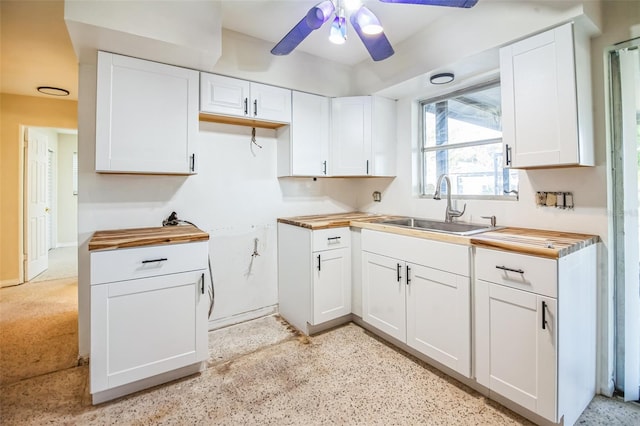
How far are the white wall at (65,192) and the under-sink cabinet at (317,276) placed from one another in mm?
5973

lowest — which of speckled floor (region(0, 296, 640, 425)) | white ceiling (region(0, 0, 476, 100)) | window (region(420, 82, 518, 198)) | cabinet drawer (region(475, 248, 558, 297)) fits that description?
speckled floor (region(0, 296, 640, 425))

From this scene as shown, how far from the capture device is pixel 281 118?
2672 millimetres

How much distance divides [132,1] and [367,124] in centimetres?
198

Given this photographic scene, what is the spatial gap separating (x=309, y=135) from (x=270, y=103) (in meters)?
0.47

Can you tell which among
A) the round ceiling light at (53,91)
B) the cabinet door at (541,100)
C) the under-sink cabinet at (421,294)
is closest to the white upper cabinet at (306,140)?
the under-sink cabinet at (421,294)

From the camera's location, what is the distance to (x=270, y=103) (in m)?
2.61

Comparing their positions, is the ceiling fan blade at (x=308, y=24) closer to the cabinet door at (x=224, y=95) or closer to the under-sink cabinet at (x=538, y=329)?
the cabinet door at (x=224, y=95)

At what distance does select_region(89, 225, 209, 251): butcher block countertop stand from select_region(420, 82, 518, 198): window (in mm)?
2143

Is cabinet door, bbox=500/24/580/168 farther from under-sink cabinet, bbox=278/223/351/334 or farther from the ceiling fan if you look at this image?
under-sink cabinet, bbox=278/223/351/334

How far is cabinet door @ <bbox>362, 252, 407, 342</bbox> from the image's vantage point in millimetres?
2174

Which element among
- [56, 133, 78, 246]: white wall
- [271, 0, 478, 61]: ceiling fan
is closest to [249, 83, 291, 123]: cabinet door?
[271, 0, 478, 61]: ceiling fan

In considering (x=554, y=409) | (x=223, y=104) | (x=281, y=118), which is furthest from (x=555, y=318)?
(x=223, y=104)

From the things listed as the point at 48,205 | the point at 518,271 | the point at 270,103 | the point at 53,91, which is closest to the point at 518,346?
the point at 518,271

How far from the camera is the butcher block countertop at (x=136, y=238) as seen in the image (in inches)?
66.1
